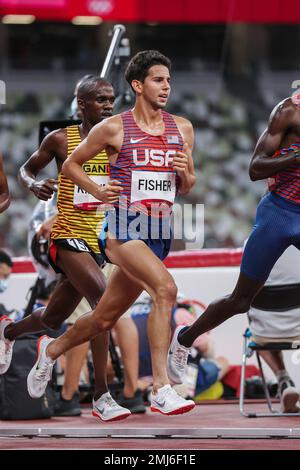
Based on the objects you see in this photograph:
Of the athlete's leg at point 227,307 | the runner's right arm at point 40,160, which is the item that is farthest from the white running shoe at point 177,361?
the runner's right arm at point 40,160

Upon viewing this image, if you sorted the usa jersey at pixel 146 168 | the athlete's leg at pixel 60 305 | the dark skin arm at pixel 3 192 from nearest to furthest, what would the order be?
the usa jersey at pixel 146 168 < the dark skin arm at pixel 3 192 < the athlete's leg at pixel 60 305

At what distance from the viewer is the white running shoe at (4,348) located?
20.8 ft

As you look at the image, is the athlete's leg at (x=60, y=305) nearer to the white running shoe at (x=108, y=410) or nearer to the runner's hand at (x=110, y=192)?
the white running shoe at (x=108, y=410)

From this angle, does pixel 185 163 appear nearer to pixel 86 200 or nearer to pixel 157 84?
pixel 157 84

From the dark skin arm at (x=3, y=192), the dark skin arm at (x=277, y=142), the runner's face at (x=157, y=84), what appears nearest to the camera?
the runner's face at (x=157, y=84)

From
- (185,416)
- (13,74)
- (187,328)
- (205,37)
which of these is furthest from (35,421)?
(205,37)

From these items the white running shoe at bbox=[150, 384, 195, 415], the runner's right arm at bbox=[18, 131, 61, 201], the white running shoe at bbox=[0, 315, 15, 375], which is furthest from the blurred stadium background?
the white running shoe at bbox=[150, 384, 195, 415]

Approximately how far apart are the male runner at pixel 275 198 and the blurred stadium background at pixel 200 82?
11.4 m

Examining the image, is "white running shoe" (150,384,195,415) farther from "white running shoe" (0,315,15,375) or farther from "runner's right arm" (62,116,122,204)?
"white running shoe" (0,315,15,375)

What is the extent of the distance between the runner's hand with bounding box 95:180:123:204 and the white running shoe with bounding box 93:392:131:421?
3.87ft

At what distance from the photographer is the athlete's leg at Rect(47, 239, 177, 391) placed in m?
4.88

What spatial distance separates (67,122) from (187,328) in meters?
1.48

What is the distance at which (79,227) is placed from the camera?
18.7 feet

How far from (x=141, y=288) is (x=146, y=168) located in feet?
1.94
